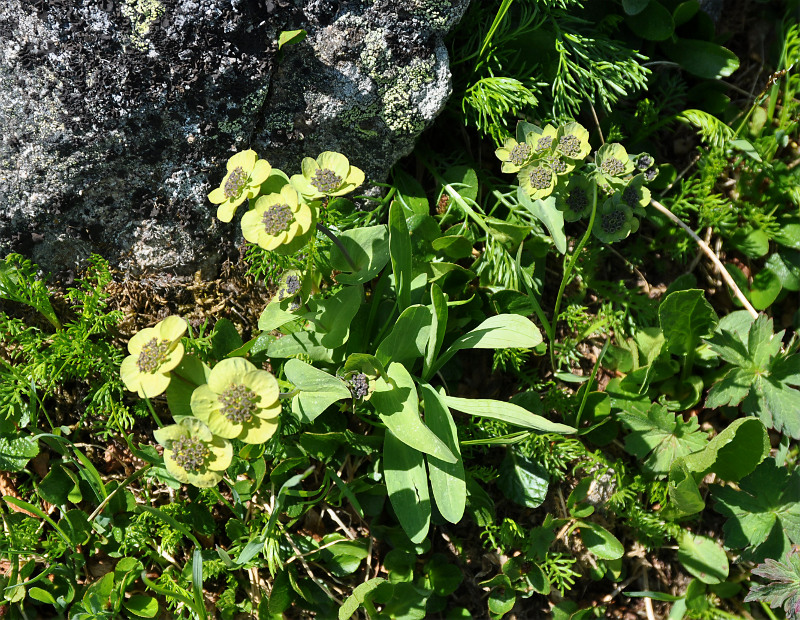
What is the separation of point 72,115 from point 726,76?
9.34ft

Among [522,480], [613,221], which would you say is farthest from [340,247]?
[522,480]

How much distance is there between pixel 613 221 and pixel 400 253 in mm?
776

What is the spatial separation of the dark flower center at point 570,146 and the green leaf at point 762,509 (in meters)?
1.54

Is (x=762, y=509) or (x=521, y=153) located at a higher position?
(x=521, y=153)

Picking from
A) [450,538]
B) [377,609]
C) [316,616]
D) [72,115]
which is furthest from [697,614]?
[72,115]

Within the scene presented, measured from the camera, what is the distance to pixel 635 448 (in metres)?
2.72

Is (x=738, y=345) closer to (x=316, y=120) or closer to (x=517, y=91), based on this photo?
(x=517, y=91)

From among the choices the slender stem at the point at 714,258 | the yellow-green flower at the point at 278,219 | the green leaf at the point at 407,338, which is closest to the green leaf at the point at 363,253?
the green leaf at the point at 407,338

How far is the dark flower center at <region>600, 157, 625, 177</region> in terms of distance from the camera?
7.70 feet

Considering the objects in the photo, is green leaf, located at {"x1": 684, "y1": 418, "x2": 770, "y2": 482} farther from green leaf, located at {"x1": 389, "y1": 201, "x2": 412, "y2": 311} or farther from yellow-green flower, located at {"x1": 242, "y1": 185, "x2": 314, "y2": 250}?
yellow-green flower, located at {"x1": 242, "y1": 185, "x2": 314, "y2": 250}

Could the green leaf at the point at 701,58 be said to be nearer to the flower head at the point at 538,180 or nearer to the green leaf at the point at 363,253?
the flower head at the point at 538,180

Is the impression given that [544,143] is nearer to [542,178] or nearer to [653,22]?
[542,178]

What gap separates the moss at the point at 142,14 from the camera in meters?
2.32

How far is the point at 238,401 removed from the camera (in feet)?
6.00
